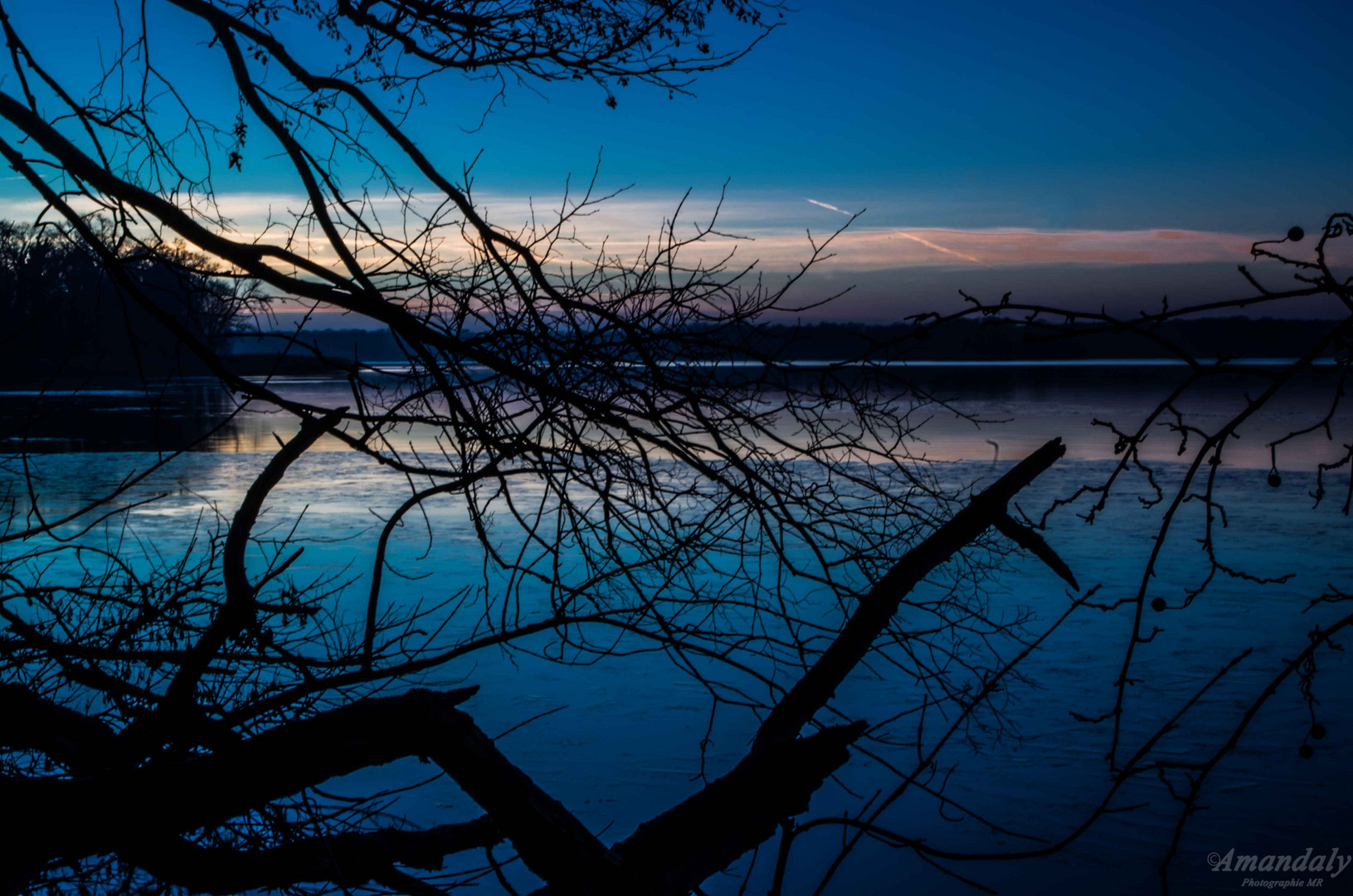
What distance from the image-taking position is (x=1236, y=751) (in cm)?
641

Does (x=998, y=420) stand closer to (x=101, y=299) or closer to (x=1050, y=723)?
(x=1050, y=723)

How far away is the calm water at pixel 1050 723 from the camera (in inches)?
211

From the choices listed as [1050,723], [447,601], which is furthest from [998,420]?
[447,601]

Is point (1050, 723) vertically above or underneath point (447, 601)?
underneath

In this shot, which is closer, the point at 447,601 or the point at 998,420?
the point at 447,601

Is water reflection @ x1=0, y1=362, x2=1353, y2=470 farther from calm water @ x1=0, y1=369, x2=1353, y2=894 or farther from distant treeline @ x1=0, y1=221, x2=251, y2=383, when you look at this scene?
distant treeline @ x1=0, y1=221, x2=251, y2=383

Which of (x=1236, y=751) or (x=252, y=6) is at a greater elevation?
(x=252, y=6)

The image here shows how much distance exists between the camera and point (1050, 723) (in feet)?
22.1

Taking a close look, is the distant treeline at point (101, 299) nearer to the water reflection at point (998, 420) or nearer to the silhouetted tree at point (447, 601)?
the silhouetted tree at point (447, 601)

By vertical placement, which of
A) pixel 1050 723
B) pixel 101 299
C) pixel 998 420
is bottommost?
pixel 1050 723

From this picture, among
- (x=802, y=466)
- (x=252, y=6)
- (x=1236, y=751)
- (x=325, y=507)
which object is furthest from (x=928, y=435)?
(x=252, y=6)

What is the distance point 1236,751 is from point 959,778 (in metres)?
1.86

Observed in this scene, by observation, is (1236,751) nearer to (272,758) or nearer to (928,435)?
(272,758)

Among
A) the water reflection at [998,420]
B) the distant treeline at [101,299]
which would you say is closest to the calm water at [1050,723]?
the distant treeline at [101,299]
